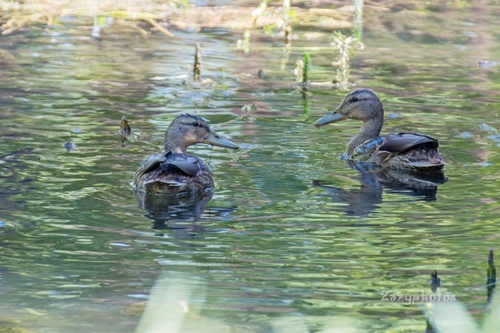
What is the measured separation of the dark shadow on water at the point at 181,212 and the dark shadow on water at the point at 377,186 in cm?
98

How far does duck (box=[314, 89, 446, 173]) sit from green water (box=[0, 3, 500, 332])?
0.78 feet

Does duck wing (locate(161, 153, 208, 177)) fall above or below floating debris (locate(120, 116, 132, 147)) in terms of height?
above

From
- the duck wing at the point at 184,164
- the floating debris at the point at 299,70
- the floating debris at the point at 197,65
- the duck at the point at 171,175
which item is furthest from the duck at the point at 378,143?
the floating debris at the point at 197,65

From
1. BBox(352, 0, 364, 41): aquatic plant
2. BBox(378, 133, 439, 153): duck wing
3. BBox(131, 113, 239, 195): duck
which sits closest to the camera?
BBox(131, 113, 239, 195): duck

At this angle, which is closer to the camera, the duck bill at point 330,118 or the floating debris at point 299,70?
the duck bill at point 330,118

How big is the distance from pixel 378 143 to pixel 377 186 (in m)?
1.13

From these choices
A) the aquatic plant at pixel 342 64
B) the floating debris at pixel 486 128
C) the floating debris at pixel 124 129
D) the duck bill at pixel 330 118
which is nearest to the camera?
the floating debris at pixel 124 129

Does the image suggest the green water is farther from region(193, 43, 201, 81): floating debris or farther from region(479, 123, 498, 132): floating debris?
region(193, 43, 201, 81): floating debris

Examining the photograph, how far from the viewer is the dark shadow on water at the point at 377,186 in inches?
310

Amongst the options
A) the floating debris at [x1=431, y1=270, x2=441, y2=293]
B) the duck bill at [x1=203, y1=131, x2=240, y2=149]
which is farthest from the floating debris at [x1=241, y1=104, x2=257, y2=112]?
the floating debris at [x1=431, y1=270, x2=441, y2=293]

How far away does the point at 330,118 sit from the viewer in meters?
10.5

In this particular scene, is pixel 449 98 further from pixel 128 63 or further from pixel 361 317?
pixel 361 317

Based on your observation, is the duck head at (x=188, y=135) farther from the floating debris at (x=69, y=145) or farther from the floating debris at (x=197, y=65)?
the floating debris at (x=197, y=65)

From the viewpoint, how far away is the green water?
5.39m
